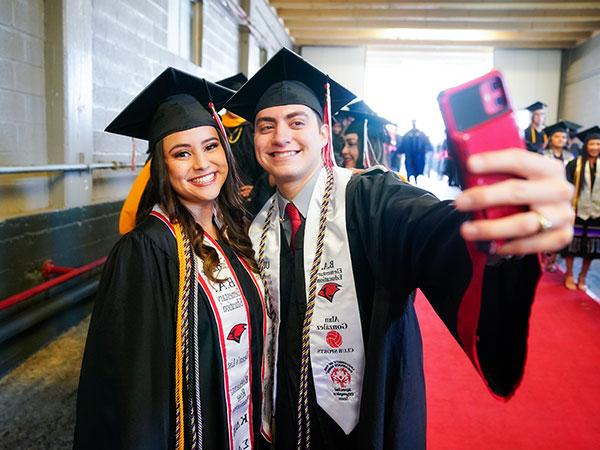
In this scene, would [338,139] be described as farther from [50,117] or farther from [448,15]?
[448,15]

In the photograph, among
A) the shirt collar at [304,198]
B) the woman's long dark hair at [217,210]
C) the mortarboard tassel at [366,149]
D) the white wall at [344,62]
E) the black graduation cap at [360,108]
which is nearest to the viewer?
the woman's long dark hair at [217,210]

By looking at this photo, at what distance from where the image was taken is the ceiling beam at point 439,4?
8.91 metres

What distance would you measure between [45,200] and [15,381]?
1.12 m

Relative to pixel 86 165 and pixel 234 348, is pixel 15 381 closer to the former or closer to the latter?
pixel 86 165

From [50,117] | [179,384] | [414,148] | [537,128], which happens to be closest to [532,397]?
[179,384]

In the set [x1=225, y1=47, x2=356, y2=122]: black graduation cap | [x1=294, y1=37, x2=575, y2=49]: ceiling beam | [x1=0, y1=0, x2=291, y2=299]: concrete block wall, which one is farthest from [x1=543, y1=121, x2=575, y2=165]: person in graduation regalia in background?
[x1=294, y1=37, x2=575, y2=49]: ceiling beam

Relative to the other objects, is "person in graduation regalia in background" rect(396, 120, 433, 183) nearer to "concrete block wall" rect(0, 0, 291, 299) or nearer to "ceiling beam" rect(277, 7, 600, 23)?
"ceiling beam" rect(277, 7, 600, 23)

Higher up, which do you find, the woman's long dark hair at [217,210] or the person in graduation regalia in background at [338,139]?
the person in graduation regalia in background at [338,139]

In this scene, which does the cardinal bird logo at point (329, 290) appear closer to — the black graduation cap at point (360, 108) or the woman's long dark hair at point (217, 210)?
the woman's long dark hair at point (217, 210)

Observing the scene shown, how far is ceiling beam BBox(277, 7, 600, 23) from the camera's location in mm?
9625

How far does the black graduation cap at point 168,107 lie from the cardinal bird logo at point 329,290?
0.68 metres

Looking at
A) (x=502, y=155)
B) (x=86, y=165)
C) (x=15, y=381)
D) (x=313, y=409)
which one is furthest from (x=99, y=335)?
(x=86, y=165)

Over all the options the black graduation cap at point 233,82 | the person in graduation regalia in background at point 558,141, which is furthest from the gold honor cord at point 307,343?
the person in graduation regalia in background at point 558,141

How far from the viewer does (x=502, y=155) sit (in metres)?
0.59
